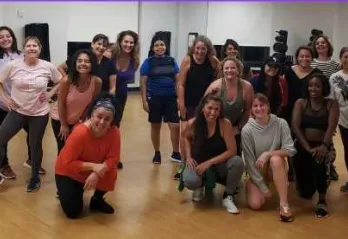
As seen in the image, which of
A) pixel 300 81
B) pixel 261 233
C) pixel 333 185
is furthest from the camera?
pixel 333 185

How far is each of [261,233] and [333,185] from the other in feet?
4.55

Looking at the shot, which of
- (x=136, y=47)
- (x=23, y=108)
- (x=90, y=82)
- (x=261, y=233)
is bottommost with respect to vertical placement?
(x=261, y=233)

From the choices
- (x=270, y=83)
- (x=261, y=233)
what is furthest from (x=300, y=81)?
(x=261, y=233)

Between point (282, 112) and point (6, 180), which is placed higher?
point (282, 112)

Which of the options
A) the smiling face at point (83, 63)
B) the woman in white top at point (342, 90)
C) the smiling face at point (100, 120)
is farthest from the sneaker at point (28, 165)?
the woman in white top at point (342, 90)

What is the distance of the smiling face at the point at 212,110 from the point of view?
11.3ft

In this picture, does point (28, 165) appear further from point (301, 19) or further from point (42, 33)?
point (301, 19)

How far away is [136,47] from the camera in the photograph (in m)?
4.36

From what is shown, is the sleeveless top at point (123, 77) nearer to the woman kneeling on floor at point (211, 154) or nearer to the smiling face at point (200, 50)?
the smiling face at point (200, 50)

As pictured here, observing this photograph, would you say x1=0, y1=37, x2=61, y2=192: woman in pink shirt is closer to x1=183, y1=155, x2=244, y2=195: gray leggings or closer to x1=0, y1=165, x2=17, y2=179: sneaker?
x1=0, y1=165, x2=17, y2=179: sneaker

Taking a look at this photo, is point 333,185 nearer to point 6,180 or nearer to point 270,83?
point 270,83

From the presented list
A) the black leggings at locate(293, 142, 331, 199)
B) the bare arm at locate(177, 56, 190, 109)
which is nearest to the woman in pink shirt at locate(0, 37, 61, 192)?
the bare arm at locate(177, 56, 190, 109)

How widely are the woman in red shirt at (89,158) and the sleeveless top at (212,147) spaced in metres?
0.65

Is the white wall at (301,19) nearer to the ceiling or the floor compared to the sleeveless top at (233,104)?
nearer to the ceiling
